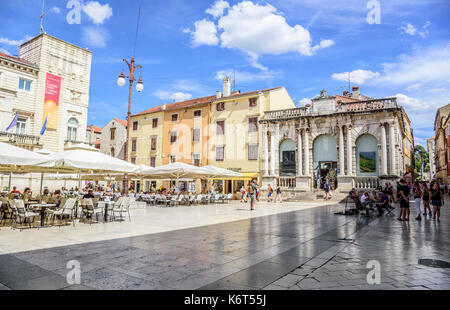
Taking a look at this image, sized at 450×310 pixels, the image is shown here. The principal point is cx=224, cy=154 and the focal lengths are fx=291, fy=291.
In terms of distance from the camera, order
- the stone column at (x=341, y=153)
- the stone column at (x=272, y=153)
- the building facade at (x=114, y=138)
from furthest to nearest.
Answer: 1. the building facade at (x=114, y=138)
2. the stone column at (x=272, y=153)
3. the stone column at (x=341, y=153)

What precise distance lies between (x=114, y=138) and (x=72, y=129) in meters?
10.6

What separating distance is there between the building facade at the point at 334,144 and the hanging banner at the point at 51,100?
65.4 ft

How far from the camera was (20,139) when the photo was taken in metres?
24.7

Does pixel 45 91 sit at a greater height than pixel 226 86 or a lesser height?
lesser

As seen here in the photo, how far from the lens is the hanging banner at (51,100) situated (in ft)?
89.0

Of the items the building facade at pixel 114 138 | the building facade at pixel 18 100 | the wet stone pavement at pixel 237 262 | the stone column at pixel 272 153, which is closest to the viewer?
the wet stone pavement at pixel 237 262

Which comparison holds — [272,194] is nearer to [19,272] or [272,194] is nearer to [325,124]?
[325,124]

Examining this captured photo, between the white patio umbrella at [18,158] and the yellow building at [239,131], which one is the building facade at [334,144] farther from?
the white patio umbrella at [18,158]

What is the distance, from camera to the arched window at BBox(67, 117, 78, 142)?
2916cm

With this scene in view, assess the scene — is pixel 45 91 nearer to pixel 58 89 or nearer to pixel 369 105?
pixel 58 89

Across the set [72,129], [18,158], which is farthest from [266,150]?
[18,158]

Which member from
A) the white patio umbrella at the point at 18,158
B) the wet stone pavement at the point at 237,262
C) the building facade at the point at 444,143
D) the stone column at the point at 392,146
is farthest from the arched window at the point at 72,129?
the building facade at the point at 444,143

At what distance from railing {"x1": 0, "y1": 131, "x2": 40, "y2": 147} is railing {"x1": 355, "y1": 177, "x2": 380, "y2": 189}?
2780cm

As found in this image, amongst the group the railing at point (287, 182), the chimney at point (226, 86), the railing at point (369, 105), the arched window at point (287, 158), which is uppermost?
the chimney at point (226, 86)
